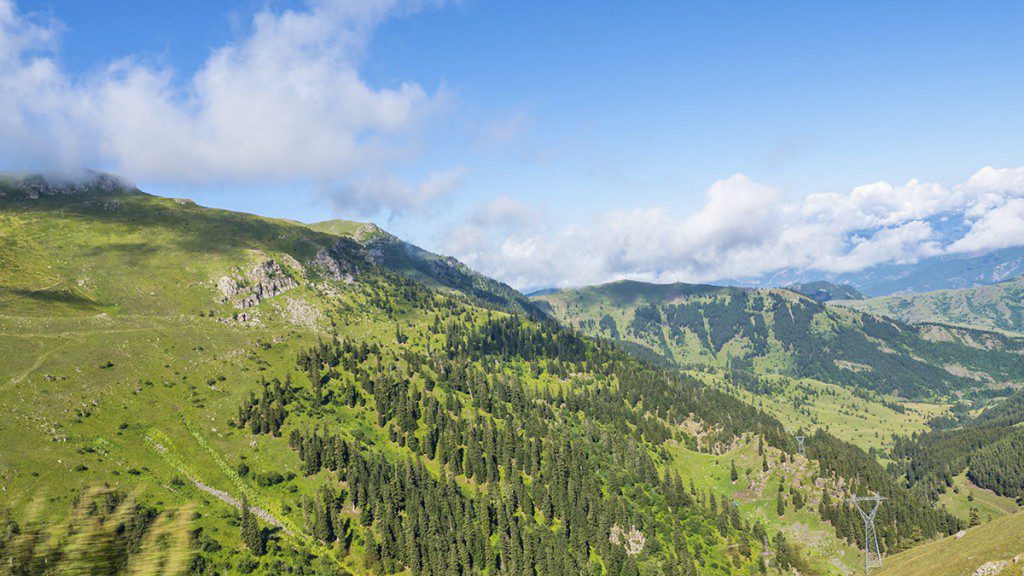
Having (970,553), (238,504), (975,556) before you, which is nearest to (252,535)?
(238,504)

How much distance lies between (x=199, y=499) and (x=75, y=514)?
29.5m

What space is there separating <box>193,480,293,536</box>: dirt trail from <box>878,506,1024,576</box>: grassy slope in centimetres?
Answer: 16955

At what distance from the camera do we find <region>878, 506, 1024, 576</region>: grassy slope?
97062 mm

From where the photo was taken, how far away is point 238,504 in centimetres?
16338

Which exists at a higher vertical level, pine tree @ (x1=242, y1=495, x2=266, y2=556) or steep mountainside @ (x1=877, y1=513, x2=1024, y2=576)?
steep mountainside @ (x1=877, y1=513, x2=1024, y2=576)

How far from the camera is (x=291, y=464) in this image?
187 metres

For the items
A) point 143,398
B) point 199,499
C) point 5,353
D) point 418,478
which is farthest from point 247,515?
point 5,353

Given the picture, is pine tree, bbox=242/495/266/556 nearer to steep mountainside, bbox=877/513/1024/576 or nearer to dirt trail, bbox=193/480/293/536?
dirt trail, bbox=193/480/293/536

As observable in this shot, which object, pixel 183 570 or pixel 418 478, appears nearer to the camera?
pixel 183 570

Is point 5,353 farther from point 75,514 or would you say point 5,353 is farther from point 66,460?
point 75,514

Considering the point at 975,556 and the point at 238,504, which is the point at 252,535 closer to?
the point at 238,504

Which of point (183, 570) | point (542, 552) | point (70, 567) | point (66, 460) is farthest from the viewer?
point (542, 552)

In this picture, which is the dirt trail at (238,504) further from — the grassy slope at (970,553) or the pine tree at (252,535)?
the grassy slope at (970,553)

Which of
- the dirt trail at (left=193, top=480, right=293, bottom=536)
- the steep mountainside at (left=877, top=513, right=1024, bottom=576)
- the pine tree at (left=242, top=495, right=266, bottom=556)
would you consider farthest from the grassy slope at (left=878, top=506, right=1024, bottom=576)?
the dirt trail at (left=193, top=480, right=293, bottom=536)
